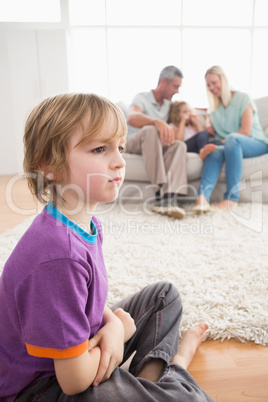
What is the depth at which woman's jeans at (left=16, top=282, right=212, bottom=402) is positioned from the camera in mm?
629

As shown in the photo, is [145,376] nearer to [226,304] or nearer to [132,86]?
[226,304]

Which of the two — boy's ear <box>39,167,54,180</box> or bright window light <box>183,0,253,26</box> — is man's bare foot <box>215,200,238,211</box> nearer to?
boy's ear <box>39,167,54,180</box>

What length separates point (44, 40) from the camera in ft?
13.4

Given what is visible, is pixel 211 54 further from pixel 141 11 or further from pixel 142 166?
pixel 142 166

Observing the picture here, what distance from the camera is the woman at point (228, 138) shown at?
2328mm

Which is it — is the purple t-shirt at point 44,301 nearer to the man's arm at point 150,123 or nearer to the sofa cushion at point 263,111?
the man's arm at point 150,123

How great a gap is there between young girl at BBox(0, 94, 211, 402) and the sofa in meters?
1.71

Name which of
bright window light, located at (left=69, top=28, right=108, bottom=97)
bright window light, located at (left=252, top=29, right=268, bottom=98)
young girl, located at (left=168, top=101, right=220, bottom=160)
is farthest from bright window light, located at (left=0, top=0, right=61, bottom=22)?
bright window light, located at (left=252, top=29, right=268, bottom=98)

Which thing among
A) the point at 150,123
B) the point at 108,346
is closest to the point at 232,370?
the point at 108,346

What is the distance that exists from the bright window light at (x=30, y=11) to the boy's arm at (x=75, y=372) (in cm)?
454

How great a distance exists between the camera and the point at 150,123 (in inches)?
96.1

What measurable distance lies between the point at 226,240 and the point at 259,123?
1.43m

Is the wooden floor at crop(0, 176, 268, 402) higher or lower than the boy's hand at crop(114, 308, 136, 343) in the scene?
lower

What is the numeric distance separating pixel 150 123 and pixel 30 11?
9.46 feet
